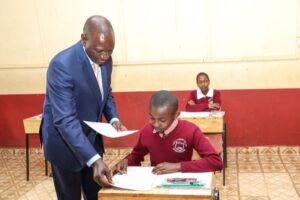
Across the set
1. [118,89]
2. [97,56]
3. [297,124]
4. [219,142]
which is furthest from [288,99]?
[97,56]

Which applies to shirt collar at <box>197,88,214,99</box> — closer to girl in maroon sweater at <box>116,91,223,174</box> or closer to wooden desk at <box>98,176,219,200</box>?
girl in maroon sweater at <box>116,91,223,174</box>

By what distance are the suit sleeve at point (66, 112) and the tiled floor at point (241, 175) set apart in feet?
6.75

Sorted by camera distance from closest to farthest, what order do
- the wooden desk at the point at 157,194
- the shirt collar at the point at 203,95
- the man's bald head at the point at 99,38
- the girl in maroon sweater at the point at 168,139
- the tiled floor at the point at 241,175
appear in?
the wooden desk at the point at 157,194 → the man's bald head at the point at 99,38 → the girl in maroon sweater at the point at 168,139 → the tiled floor at the point at 241,175 → the shirt collar at the point at 203,95

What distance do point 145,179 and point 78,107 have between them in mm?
526

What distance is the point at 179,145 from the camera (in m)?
1.95

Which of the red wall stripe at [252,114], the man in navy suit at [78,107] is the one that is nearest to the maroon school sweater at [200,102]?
the red wall stripe at [252,114]

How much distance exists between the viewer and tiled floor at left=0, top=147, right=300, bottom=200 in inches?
136

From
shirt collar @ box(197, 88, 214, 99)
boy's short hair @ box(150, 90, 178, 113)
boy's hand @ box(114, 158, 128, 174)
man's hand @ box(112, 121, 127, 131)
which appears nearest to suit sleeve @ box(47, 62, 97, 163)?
boy's hand @ box(114, 158, 128, 174)

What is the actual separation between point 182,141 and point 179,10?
294 cm

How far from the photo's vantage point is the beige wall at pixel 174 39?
14.5 ft

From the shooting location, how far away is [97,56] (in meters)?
1.70

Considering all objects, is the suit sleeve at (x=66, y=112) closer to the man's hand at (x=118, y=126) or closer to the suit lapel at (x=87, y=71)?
the suit lapel at (x=87, y=71)

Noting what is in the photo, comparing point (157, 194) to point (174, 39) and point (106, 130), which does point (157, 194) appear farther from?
point (174, 39)

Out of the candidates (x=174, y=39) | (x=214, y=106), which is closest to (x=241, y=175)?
(x=214, y=106)
